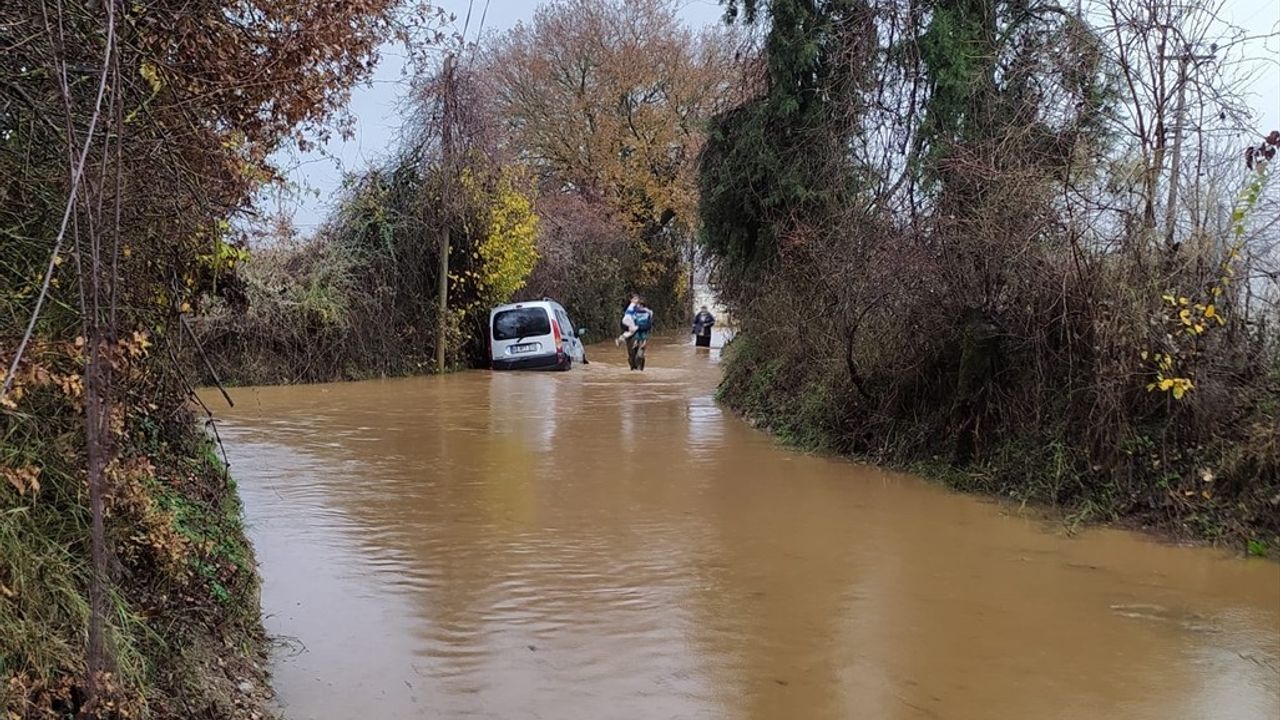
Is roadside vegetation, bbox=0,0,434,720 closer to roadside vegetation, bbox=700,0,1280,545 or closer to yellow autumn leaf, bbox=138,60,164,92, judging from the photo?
yellow autumn leaf, bbox=138,60,164,92

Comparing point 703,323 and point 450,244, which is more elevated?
point 450,244

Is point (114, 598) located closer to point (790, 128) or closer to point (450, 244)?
point (790, 128)

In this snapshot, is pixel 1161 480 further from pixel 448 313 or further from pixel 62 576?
pixel 448 313

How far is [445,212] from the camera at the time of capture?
21.1m

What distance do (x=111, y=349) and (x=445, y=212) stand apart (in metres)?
18.2

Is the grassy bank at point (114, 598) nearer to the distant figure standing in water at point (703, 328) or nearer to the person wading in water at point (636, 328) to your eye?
the person wading in water at point (636, 328)

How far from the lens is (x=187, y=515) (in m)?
5.25

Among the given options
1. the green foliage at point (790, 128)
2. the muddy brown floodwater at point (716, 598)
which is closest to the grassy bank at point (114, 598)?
the muddy brown floodwater at point (716, 598)

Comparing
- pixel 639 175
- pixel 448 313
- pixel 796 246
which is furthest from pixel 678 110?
pixel 796 246

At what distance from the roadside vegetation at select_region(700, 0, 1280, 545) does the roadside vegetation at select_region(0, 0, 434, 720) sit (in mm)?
6750

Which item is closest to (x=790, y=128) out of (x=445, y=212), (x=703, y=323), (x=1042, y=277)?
(x=1042, y=277)

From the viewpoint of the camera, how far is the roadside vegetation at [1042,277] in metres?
7.96

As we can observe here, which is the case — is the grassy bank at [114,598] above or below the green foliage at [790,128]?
below

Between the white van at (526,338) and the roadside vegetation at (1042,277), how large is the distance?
9.72 metres
